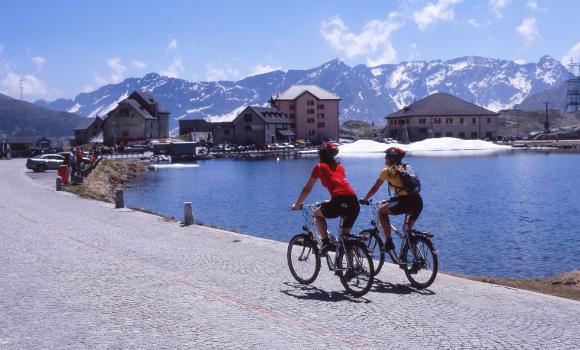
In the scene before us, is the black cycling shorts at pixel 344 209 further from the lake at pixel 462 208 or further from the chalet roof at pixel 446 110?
the chalet roof at pixel 446 110

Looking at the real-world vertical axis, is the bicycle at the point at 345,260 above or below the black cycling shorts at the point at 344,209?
below

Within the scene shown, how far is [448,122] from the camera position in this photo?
195 metres

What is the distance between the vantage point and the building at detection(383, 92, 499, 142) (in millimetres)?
193375

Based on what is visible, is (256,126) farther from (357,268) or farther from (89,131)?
(357,268)

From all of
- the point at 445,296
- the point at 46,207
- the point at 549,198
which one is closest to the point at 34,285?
the point at 445,296

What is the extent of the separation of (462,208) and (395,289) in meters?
37.9

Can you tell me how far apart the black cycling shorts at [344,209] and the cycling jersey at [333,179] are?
0.11 m

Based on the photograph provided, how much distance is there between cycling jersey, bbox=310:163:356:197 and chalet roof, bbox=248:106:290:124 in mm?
156554

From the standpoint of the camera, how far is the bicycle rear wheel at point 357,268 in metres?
11.8

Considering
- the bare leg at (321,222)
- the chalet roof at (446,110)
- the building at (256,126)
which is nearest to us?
the bare leg at (321,222)

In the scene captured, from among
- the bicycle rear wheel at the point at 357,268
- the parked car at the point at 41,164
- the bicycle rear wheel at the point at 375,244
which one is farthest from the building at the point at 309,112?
the bicycle rear wheel at the point at 357,268

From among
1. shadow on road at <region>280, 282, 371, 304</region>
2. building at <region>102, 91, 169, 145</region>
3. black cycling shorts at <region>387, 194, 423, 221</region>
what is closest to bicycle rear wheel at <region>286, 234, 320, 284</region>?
shadow on road at <region>280, 282, 371, 304</region>

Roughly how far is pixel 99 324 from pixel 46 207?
72.0 feet

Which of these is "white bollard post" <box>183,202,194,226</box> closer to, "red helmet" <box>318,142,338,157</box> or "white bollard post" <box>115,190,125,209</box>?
"white bollard post" <box>115,190,125,209</box>
